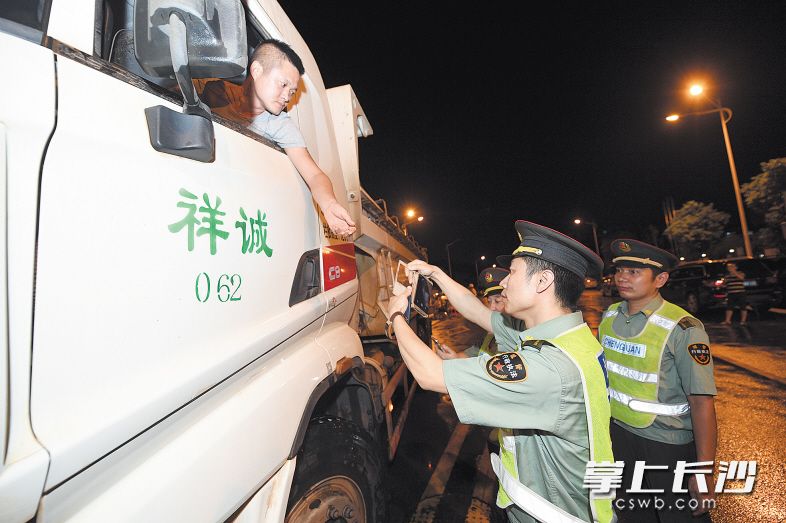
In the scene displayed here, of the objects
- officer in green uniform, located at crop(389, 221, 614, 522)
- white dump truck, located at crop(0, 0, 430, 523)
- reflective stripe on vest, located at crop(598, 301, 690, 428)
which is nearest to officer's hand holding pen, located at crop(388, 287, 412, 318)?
officer in green uniform, located at crop(389, 221, 614, 522)

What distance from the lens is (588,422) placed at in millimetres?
1333

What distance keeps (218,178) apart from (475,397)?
1.08 meters

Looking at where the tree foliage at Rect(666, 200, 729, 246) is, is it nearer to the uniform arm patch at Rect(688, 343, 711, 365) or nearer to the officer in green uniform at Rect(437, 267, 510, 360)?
the officer in green uniform at Rect(437, 267, 510, 360)

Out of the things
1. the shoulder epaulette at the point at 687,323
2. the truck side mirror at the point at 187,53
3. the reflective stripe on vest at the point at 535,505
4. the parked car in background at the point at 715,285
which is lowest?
the parked car in background at the point at 715,285

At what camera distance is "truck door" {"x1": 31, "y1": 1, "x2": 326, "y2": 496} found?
27.0 inches

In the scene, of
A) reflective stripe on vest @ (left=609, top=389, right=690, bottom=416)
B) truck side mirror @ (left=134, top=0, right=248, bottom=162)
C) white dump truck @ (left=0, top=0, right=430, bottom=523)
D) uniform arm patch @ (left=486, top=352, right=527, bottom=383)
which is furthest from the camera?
reflective stripe on vest @ (left=609, top=389, right=690, bottom=416)

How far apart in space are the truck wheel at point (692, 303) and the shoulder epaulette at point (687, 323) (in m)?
11.1

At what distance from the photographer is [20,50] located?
2.25ft

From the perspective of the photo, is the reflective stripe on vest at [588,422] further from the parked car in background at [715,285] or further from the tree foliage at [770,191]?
the tree foliage at [770,191]

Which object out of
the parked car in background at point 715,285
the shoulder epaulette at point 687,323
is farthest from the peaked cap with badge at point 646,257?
the parked car in background at point 715,285

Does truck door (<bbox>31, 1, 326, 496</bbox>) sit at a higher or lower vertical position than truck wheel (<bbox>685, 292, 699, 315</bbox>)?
higher

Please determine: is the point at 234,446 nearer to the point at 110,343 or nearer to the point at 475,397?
the point at 110,343

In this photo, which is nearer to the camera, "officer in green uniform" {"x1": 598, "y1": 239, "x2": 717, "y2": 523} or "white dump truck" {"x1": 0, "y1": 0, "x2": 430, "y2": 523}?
"white dump truck" {"x1": 0, "y1": 0, "x2": 430, "y2": 523}

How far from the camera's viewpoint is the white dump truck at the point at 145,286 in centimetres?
65
